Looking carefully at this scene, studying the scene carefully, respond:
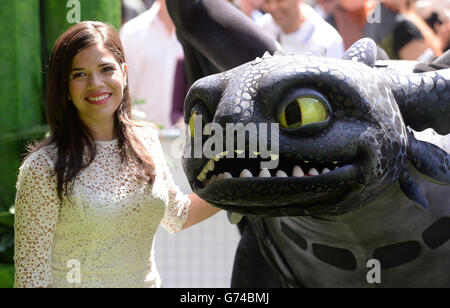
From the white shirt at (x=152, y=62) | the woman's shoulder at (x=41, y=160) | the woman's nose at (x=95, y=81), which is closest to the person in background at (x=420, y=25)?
the white shirt at (x=152, y=62)

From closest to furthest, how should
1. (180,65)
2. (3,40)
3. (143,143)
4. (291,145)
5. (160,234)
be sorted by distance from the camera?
(291,145) → (143,143) → (3,40) → (180,65) → (160,234)

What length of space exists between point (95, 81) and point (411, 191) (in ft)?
2.43

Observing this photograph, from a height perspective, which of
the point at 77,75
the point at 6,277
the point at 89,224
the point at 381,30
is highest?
the point at 381,30

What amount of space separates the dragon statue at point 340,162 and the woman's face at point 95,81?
31cm

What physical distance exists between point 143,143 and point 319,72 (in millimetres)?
767

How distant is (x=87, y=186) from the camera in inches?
56.1

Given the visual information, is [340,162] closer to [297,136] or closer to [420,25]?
[297,136]

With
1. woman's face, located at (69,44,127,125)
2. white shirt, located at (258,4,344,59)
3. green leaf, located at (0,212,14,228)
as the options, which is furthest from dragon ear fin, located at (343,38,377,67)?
green leaf, located at (0,212,14,228)

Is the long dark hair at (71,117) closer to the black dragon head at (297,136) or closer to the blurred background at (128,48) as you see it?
the blurred background at (128,48)

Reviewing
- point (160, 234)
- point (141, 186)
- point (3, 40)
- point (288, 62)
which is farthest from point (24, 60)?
point (160, 234)

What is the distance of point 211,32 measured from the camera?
135 cm

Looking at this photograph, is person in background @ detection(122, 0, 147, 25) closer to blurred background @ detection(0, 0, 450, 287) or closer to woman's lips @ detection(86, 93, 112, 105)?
blurred background @ detection(0, 0, 450, 287)

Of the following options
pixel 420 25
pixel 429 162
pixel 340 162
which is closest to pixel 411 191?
pixel 429 162

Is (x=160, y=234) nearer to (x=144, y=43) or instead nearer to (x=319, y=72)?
(x=144, y=43)
